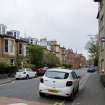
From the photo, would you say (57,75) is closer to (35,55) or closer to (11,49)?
(11,49)

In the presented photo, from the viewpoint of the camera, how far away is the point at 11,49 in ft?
172

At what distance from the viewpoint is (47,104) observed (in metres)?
13.2

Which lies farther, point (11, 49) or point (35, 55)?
point (35, 55)

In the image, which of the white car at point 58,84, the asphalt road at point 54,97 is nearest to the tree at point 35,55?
the asphalt road at point 54,97

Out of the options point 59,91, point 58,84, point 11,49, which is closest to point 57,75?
point 58,84

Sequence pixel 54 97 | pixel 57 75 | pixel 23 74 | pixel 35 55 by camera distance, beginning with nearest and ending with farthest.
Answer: pixel 57 75 → pixel 54 97 → pixel 23 74 → pixel 35 55

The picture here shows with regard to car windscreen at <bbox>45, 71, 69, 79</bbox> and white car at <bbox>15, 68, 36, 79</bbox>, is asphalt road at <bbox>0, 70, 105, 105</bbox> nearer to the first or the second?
car windscreen at <bbox>45, 71, 69, 79</bbox>

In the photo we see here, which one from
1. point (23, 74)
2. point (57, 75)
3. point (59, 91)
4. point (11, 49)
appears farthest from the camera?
point (11, 49)

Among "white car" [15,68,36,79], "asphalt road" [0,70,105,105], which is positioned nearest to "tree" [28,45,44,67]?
"white car" [15,68,36,79]

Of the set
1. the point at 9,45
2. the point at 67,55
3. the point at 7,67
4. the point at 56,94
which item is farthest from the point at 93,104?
the point at 67,55

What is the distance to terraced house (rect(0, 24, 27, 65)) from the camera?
162ft

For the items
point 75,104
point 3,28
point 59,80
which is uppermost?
point 3,28

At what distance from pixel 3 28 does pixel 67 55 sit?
7462 centimetres

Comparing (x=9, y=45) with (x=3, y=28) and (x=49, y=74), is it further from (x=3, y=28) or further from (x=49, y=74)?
(x=49, y=74)
